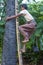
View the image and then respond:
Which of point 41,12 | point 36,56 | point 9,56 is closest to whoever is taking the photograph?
point 9,56

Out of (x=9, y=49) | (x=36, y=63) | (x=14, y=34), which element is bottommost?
(x=36, y=63)

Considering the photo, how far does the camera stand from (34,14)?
11.5 m

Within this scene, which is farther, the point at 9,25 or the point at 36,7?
the point at 36,7

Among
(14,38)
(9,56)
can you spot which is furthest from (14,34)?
(9,56)

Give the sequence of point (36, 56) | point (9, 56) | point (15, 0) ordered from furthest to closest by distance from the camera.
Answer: point (36, 56), point (9, 56), point (15, 0)

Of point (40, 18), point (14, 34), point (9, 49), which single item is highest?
point (40, 18)

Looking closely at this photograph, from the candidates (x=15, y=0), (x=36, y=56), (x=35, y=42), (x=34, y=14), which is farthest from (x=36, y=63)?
(x=15, y=0)

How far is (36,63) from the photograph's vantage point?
558 inches

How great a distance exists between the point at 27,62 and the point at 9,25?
22.7 ft

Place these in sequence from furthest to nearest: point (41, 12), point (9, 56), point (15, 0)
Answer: point (41, 12), point (9, 56), point (15, 0)

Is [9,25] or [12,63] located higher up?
[9,25]

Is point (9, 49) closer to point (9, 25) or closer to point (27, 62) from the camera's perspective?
point (9, 25)

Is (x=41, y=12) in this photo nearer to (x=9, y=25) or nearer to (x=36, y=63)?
(x=9, y=25)

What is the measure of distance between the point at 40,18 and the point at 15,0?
3.67 meters
